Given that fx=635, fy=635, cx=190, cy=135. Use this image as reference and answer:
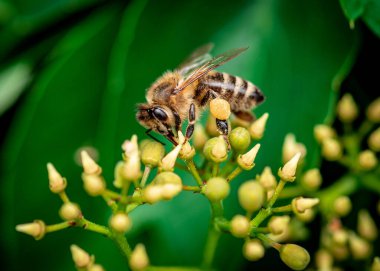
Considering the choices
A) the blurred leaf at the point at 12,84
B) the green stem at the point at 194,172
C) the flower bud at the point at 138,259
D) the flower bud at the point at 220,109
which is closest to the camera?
the flower bud at the point at 138,259

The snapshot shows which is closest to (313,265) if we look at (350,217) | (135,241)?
(350,217)

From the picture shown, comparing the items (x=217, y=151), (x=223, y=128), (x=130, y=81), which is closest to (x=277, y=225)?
(x=217, y=151)

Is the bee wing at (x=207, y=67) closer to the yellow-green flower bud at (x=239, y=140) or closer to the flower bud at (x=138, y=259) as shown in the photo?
the yellow-green flower bud at (x=239, y=140)

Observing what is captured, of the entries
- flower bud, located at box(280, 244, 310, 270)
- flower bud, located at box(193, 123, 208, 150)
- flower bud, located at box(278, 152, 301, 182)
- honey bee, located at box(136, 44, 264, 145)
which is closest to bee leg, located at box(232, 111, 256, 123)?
honey bee, located at box(136, 44, 264, 145)

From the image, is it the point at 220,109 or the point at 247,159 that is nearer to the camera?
the point at 247,159

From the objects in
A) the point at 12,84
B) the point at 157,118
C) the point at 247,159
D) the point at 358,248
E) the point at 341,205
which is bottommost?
the point at 358,248

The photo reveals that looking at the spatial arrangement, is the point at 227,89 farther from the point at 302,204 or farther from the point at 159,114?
the point at 302,204

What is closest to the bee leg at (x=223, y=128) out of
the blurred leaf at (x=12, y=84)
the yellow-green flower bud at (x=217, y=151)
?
the yellow-green flower bud at (x=217, y=151)

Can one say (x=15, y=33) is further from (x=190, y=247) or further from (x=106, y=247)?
(x=190, y=247)
